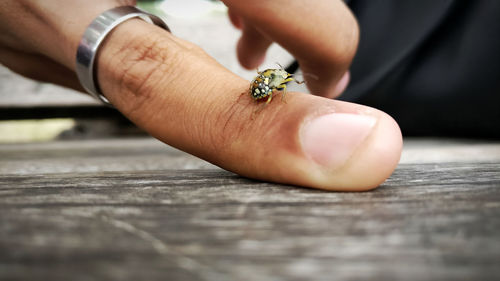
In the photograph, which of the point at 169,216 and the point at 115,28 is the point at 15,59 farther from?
the point at 169,216

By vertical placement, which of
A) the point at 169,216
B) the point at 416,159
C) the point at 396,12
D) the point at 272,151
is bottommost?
the point at 169,216

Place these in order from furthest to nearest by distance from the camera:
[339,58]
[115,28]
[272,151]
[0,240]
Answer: [339,58] → [115,28] → [272,151] → [0,240]

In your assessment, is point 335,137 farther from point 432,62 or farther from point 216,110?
point 432,62

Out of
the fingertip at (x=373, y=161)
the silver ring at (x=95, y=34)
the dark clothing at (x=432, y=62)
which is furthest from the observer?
the dark clothing at (x=432, y=62)

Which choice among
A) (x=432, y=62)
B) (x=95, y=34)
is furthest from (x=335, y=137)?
(x=432, y=62)

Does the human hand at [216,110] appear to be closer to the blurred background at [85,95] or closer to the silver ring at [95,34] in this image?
the silver ring at [95,34]

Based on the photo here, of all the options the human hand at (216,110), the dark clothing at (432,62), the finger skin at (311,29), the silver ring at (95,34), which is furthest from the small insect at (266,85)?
the dark clothing at (432,62)

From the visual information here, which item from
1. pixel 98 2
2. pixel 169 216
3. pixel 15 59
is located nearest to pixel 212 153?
pixel 169 216
